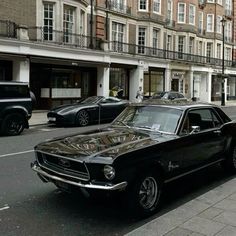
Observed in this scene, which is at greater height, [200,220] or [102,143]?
[102,143]

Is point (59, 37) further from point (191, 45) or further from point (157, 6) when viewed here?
point (191, 45)

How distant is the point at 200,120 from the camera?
685 cm

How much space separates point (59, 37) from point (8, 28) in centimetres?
382

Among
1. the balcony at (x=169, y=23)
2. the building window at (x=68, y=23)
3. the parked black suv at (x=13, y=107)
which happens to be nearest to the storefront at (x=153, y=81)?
the balcony at (x=169, y=23)

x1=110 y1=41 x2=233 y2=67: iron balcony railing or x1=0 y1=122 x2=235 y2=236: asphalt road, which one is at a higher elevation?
x1=110 y1=41 x2=233 y2=67: iron balcony railing

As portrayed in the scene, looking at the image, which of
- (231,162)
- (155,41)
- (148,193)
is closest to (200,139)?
(231,162)

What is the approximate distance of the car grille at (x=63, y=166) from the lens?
16.1 ft

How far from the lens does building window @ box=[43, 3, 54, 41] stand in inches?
982

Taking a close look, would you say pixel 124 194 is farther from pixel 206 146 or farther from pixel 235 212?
pixel 206 146

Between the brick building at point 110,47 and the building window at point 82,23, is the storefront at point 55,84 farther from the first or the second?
the building window at point 82,23

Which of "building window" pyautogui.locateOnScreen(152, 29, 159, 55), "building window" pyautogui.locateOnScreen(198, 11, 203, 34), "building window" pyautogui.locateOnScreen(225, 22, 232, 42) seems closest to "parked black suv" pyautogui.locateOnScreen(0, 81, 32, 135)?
"building window" pyautogui.locateOnScreen(152, 29, 159, 55)

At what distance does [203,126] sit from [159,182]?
1836 millimetres

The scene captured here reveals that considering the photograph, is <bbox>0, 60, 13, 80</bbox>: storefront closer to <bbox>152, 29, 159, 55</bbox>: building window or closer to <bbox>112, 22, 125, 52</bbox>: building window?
<bbox>112, 22, 125, 52</bbox>: building window

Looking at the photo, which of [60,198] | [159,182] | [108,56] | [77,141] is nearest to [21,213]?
[60,198]
